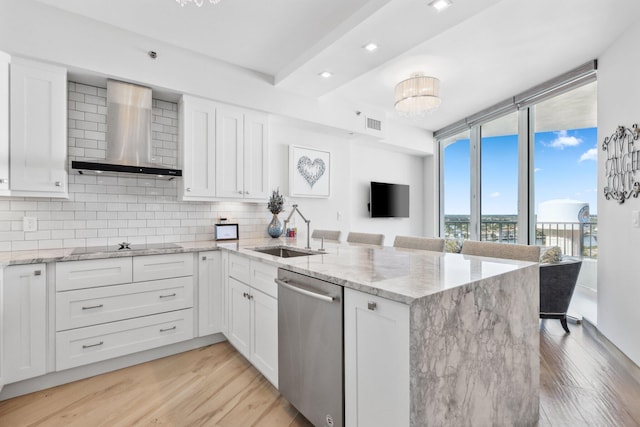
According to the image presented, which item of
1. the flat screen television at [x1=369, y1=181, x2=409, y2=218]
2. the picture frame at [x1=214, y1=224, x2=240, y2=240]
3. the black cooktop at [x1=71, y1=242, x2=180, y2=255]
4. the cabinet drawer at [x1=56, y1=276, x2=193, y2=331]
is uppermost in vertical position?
the flat screen television at [x1=369, y1=181, x2=409, y2=218]

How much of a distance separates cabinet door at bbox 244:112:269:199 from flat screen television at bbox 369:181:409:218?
2269mm

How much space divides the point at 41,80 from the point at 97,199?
998mm

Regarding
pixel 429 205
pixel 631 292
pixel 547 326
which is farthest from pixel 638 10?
pixel 429 205

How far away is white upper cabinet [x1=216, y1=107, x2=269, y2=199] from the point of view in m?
3.17

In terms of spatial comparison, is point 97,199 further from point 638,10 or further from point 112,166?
point 638,10

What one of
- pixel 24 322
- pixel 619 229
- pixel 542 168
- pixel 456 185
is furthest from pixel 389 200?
pixel 24 322

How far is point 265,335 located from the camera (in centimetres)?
200

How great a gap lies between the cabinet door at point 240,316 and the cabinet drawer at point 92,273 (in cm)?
82

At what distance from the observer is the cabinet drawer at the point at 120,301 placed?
2213mm

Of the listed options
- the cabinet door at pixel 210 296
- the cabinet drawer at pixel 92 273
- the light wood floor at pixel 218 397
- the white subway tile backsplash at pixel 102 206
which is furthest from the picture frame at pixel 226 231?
the light wood floor at pixel 218 397

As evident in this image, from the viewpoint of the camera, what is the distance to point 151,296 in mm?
2520

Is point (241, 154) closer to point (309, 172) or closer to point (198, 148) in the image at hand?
point (198, 148)

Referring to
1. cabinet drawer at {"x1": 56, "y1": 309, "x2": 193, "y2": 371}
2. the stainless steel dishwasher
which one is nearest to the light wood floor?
cabinet drawer at {"x1": 56, "y1": 309, "x2": 193, "y2": 371}

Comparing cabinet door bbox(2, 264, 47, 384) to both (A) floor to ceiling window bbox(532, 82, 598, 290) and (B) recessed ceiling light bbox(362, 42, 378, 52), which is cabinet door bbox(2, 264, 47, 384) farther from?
(A) floor to ceiling window bbox(532, 82, 598, 290)
